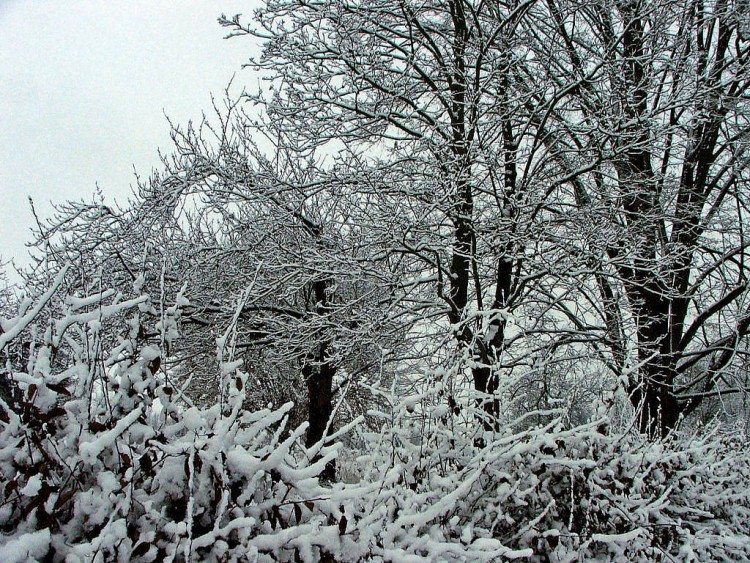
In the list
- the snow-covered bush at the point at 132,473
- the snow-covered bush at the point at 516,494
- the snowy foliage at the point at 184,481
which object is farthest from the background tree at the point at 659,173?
the snow-covered bush at the point at 132,473

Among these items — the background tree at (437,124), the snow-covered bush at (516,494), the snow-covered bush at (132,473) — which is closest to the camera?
the snow-covered bush at (132,473)

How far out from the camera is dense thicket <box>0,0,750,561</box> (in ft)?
4.48

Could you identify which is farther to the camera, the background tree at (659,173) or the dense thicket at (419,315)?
the background tree at (659,173)

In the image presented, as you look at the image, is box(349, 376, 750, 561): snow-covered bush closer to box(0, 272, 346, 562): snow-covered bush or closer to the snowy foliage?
the snowy foliage

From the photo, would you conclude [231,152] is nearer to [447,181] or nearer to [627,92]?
[447,181]

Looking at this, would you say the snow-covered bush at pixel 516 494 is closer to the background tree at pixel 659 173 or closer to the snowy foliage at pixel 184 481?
the snowy foliage at pixel 184 481

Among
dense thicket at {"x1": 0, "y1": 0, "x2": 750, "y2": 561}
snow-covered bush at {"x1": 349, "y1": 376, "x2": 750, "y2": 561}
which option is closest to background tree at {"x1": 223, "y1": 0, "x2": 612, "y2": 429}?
dense thicket at {"x1": 0, "y1": 0, "x2": 750, "y2": 561}

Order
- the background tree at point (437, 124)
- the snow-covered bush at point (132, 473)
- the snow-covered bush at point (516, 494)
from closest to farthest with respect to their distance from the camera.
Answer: the snow-covered bush at point (132, 473), the snow-covered bush at point (516, 494), the background tree at point (437, 124)

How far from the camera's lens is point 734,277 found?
24.8ft

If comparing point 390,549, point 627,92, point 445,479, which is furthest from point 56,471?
point 627,92

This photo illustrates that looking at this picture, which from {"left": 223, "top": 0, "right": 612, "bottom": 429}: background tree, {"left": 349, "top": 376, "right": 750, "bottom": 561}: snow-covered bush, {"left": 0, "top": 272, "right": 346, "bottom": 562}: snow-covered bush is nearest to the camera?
{"left": 0, "top": 272, "right": 346, "bottom": 562}: snow-covered bush

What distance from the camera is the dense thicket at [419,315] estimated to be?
53.8 inches

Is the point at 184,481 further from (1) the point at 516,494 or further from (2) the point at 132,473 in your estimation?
(1) the point at 516,494

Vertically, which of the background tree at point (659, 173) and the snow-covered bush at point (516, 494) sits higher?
the background tree at point (659, 173)
